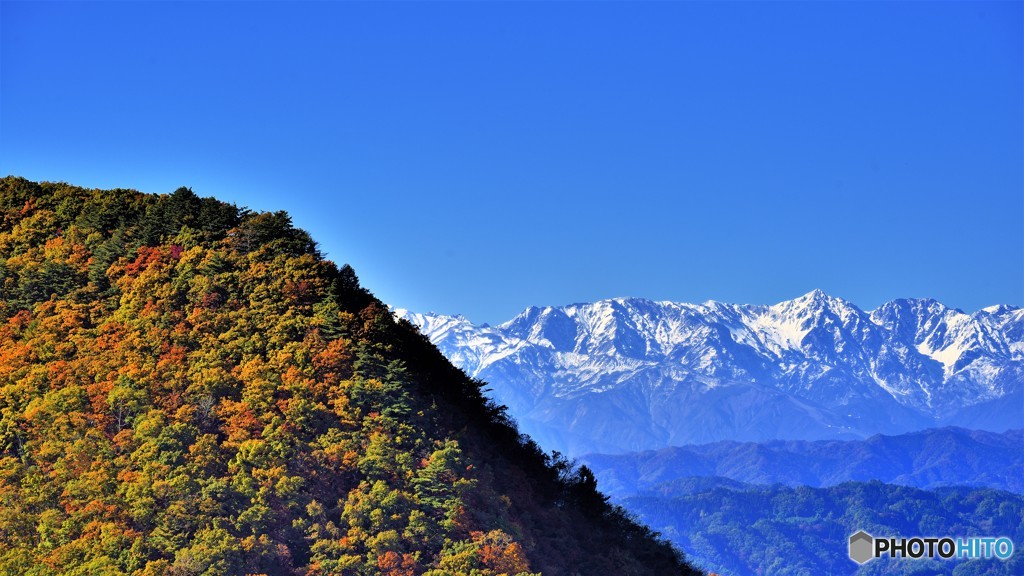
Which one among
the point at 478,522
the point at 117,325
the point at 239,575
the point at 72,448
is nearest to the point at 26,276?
the point at 117,325

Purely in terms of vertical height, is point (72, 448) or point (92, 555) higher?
point (72, 448)

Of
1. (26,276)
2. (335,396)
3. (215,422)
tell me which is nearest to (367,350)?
(335,396)

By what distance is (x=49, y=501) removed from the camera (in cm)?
6444

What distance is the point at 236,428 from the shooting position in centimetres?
6569

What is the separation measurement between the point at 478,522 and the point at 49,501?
65.2 feet

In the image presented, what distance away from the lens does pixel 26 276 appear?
255ft

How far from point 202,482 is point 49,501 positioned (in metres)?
7.49

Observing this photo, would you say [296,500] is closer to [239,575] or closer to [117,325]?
[239,575]

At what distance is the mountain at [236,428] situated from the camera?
2429 inches

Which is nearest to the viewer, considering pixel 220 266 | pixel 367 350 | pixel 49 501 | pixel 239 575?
pixel 239 575

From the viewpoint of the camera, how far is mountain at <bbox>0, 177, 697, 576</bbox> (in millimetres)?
61688

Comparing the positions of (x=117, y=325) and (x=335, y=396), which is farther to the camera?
(x=117, y=325)

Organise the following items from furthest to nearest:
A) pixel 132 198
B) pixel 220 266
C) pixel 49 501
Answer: pixel 132 198, pixel 220 266, pixel 49 501

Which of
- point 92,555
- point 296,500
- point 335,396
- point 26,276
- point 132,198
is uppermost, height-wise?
point 132,198
